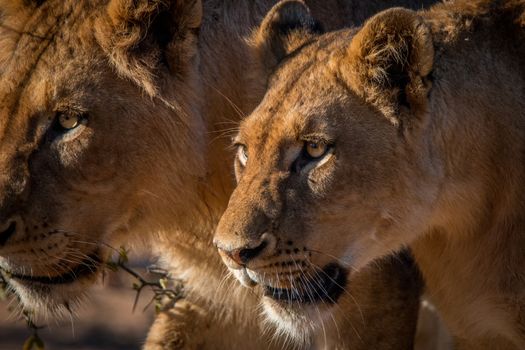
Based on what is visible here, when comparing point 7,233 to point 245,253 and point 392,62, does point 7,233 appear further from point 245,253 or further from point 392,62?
point 392,62

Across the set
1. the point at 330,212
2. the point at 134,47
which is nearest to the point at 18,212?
the point at 134,47

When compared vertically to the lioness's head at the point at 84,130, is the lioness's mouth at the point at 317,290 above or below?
below

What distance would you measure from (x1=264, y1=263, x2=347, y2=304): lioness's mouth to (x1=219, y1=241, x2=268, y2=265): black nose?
21cm

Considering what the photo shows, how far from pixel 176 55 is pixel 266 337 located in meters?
1.29

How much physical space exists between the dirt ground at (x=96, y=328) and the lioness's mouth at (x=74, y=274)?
82.4 inches

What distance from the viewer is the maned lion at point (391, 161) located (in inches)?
135

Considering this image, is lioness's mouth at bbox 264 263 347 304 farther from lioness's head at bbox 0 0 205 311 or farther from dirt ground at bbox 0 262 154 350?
dirt ground at bbox 0 262 154 350

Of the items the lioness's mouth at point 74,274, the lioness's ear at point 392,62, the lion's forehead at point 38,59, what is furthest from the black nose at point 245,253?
the lion's forehead at point 38,59

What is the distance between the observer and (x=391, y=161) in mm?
3555

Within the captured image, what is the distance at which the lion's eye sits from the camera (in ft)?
12.3

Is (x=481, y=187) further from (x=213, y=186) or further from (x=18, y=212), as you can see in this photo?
(x=18, y=212)

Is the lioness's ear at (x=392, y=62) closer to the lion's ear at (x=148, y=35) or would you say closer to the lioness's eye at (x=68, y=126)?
the lion's ear at (x=148, y=35)

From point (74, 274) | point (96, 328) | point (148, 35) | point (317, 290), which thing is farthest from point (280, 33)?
point (96, 328)

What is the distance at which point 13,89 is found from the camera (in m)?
3.79
